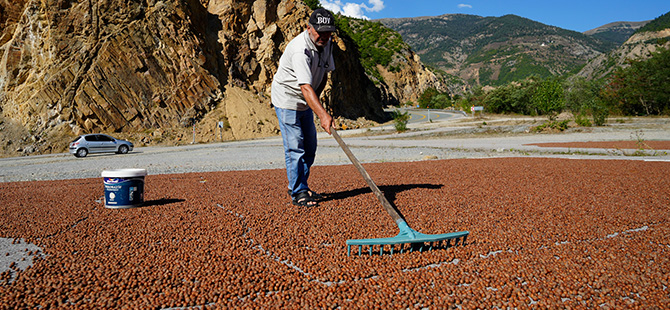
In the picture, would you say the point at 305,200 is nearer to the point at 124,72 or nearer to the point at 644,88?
the point at 124,72

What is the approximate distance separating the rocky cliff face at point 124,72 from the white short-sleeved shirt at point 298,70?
78.6ft

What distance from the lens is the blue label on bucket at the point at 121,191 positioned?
177 inches

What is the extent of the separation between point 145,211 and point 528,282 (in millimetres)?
3932

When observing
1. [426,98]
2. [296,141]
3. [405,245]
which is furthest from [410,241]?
[426,98]

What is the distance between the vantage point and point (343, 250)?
3.05m

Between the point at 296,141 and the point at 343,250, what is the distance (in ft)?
5.63

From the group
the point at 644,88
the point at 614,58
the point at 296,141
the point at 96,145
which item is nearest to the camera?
the point at 296,141

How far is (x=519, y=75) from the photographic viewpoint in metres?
158

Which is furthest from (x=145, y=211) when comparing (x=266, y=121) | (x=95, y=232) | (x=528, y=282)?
(x=266, y=121)

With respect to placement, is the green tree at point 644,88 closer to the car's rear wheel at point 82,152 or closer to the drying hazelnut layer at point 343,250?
the drying hazelnut layer at point 343,250

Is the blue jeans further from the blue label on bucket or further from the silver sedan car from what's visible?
the silver sedan car

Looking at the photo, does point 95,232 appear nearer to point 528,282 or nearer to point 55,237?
point 55,237

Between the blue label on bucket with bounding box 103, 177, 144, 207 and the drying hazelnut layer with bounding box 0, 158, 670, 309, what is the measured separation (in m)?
0.15

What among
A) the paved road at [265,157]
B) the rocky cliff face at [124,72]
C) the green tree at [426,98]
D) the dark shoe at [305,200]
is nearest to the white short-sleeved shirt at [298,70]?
the dark shoe at [305,200]
